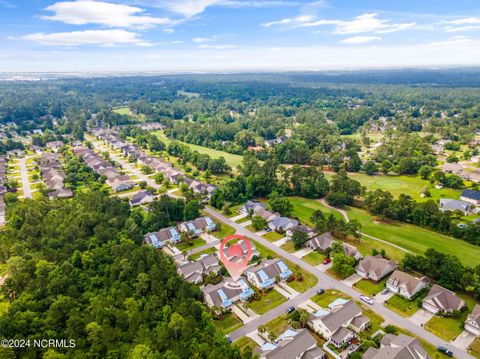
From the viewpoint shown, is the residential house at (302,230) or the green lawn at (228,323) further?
the residential house at (302,230)

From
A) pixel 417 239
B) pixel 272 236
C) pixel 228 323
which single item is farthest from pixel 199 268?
pixel 417 239

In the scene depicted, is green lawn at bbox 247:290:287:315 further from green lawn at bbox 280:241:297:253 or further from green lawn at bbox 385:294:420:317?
green lawn at bbox 385:294:420:317

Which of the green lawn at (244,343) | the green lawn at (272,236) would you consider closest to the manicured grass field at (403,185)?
the green lawn at (272,236)

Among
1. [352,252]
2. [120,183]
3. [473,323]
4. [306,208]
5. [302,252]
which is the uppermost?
[120,183]

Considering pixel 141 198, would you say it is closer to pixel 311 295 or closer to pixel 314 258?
pixel 314 258

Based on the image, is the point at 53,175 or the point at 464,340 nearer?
the point at 464,340

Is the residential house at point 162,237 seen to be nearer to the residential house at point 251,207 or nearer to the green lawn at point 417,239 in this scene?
the residential house at point 251,207
